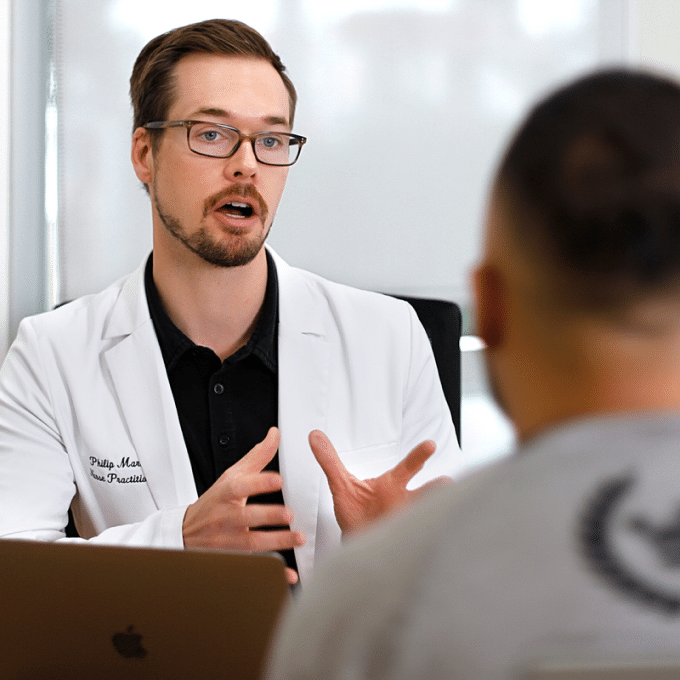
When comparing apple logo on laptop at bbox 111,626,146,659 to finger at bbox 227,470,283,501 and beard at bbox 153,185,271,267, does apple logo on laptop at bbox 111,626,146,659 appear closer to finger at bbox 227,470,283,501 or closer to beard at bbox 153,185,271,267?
finger at bbox 227,470,283,501

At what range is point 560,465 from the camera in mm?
415

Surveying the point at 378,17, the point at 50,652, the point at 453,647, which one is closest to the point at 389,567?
the point at 453,647

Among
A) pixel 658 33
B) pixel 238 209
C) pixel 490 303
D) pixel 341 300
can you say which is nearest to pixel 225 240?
pixel 238 209

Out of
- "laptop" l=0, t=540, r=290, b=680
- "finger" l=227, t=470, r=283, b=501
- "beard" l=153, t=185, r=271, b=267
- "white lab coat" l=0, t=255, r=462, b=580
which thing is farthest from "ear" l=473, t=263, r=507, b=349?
"beard" l=153, t=185, r=271, b=267

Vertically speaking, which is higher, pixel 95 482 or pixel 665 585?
pixel 665 585

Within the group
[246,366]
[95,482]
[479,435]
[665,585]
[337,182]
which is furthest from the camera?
[479,435]

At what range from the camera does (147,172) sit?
69.4 inches

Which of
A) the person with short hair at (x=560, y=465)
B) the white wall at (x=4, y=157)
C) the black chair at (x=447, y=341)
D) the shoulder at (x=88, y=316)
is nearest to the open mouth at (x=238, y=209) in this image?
the shoulder at (x=88, y=316)

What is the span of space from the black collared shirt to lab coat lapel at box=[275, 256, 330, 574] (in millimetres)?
29

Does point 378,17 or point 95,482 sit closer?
point 95,482

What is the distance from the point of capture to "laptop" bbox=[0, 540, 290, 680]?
2.49ft

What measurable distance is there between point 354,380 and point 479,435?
0.64 meters

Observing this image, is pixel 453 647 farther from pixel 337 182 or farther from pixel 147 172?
pixel 337 182

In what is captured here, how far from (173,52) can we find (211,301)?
1.70 feet
